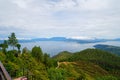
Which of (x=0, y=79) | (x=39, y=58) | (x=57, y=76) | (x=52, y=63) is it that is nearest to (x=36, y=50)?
(x=39, y=58)

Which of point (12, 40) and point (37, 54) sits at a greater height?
point (12, 40)

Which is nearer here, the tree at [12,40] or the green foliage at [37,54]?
the green foliage at [37,54]

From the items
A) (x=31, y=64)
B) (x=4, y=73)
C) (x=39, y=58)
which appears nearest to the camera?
(x=4, y=73)

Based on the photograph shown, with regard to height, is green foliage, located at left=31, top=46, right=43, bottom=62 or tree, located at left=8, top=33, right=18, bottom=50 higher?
tree, located at left=8, top=33, right=18, bottom=50

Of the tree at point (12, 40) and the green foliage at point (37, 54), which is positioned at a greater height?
the tree at point (12, 40)

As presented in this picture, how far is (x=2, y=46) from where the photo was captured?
14112cm

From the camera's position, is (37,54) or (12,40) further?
(12,40)

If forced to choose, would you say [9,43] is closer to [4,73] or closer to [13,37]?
[13,37]

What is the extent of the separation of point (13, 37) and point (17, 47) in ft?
25.9

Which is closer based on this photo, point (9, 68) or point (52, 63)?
point (9, 68)

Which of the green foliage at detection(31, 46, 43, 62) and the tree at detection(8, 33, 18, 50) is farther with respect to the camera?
the tree at detection(8, 33, 18, 50)

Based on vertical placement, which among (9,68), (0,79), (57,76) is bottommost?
(57,76)

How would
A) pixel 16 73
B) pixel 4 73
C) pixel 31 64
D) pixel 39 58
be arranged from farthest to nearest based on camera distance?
pixel 39 58, pixel 31 64, pixel 16 73, pixel 4 73

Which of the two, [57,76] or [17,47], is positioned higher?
[17,47]
